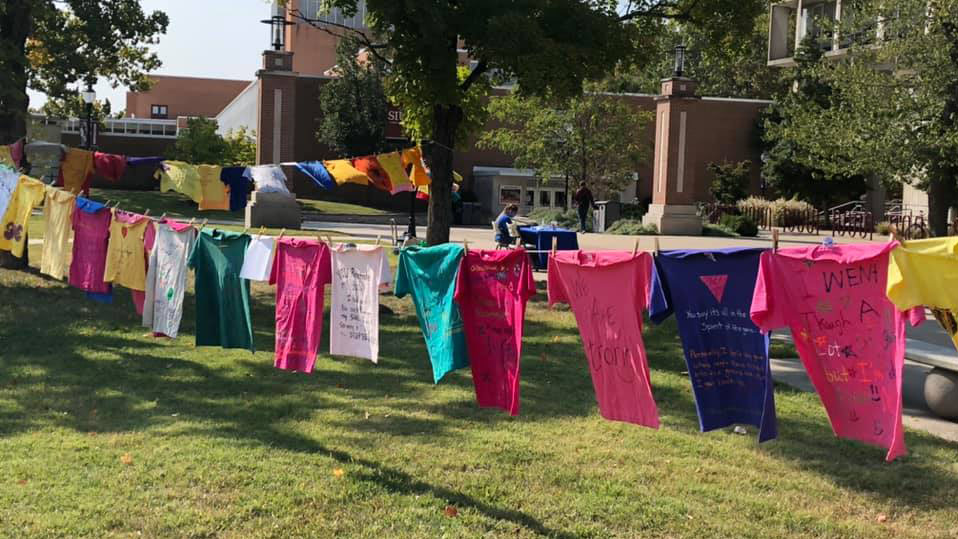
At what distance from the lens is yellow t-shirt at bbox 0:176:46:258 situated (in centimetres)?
1084

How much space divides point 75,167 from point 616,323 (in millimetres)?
10757

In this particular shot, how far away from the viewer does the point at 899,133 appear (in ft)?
56.0

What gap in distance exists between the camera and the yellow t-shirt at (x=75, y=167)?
1420 centimetres

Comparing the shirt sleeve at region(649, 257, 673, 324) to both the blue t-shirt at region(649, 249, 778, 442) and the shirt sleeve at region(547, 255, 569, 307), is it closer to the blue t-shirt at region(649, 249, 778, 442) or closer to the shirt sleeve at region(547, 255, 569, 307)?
the blue t-shirt at region(649, 249, 778, 442)

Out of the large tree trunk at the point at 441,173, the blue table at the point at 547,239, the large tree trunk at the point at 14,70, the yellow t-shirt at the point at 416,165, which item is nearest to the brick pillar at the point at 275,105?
the large tree trunk at the point at 14,70

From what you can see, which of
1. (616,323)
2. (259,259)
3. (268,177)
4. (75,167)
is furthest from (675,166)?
(616,323)

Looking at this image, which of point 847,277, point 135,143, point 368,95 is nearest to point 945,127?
point 847,277

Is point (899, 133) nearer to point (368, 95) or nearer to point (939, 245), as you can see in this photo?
point (939, 245)

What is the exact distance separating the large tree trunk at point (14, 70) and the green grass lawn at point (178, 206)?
15105mm

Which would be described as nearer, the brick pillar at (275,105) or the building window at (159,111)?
the brick pillar at (275,105)

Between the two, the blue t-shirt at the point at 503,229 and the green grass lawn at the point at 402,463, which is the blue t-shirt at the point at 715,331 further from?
the blue t-shirt at the point at 503,229

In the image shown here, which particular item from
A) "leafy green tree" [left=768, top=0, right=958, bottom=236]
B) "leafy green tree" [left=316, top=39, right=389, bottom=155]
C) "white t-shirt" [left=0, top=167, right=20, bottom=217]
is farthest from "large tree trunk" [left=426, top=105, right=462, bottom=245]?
"leafy green tree" [left=316, top=39, right=389, bottom=155]

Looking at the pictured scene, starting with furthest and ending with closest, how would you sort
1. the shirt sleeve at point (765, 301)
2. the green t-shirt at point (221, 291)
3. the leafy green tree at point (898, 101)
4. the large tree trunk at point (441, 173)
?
the leafy green tree at point (898, 101) → the large tree trunk at point (441, 173) → the green t-shirt at point (221, 291) → the shirt sleeve at point (765, 301)

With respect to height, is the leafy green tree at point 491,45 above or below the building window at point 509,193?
above
